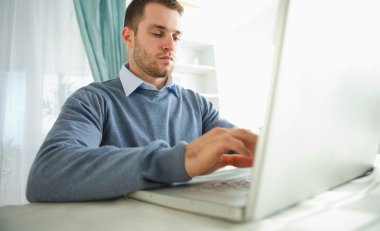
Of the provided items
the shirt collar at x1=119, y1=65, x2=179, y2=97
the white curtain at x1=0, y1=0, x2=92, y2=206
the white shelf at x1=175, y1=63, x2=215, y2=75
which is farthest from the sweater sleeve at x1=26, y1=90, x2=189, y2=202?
the white shelf at x1=175, y1=63, x2=215, y2=75

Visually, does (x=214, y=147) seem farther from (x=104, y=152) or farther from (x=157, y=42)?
(x=157, y=42)

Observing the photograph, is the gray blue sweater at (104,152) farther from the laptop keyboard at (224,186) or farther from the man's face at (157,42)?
the man's face at (157,42)

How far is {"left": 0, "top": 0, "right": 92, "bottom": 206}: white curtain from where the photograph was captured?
4.86 feet

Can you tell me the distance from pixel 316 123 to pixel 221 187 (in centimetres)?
18

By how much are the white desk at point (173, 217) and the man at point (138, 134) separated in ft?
0.13

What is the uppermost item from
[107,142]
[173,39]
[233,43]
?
[233,43]

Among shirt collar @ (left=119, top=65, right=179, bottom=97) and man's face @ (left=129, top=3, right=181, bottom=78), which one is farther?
man's face @ (left=129, top=3, right=181, bottom=78)

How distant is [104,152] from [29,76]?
125cm

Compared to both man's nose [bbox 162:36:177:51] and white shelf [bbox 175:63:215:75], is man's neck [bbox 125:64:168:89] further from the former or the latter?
white shelf [bbox 175:63:215:75]

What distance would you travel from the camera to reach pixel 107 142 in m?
0.95

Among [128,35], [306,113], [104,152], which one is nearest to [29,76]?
[128,35]

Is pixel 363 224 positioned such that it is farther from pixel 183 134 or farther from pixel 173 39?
pixel 173 39

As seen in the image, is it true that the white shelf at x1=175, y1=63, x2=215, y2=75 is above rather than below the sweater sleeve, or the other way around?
above

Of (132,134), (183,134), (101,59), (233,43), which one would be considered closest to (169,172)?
(132,134)
